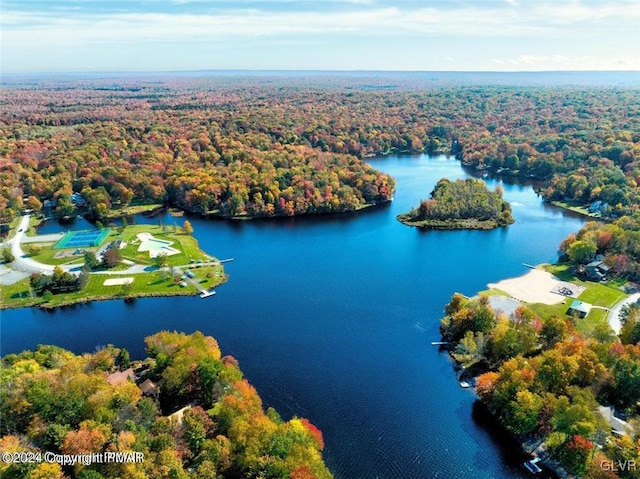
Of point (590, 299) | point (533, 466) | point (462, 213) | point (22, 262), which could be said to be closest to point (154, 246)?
point (22, 262)

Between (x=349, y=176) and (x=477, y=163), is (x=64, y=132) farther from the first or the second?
(x=477, y=163)

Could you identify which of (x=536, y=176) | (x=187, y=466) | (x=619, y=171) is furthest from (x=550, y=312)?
(x=536, y=176)

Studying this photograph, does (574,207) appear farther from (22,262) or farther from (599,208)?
(22,262)

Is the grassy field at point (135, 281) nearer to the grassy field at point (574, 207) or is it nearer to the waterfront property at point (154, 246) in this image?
the waterfront property at point (154, 246)

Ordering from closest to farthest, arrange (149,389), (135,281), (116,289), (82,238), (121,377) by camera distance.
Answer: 1. (149,389)
2. (121,377)
3. (116,289)
4. (135,281)
5. (82,238)

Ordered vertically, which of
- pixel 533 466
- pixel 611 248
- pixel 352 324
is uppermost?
pixel 611 248

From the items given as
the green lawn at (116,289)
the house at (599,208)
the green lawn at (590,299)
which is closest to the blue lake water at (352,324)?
the green lawn at (116,289)

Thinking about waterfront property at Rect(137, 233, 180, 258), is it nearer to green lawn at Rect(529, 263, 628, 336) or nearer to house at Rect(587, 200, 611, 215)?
green lawn at Rect(529, 263, 628, 336)
